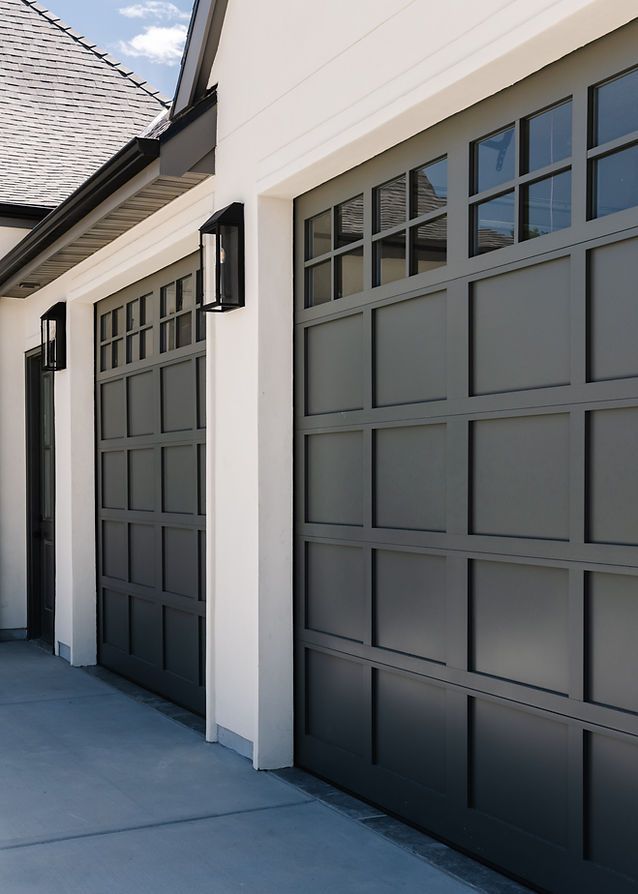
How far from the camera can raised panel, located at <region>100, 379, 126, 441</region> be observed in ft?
26.2

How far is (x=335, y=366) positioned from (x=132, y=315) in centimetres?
311

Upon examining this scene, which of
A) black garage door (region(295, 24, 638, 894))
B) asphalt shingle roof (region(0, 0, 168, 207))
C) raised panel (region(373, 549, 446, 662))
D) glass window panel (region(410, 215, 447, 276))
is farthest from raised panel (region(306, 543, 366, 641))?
asphalt shingle roof (region(0, 0, 168, 207))

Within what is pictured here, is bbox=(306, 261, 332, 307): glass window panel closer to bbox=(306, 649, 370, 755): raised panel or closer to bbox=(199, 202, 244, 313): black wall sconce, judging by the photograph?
bbox=(199, 202, 244, 313): black wall sconce

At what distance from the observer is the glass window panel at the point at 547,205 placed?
3574 millimetres

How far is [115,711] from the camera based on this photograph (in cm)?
673

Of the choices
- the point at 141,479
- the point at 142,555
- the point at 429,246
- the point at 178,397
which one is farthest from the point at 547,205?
the point at 142,555

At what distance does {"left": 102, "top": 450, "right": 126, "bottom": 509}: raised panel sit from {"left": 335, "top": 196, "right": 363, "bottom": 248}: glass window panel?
341 cm

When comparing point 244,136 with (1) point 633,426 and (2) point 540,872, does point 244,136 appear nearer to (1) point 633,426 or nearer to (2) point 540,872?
(1) point 633,426

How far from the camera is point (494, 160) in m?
3.96

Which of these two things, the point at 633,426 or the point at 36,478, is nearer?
the point at 633,426

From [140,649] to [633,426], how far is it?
5.06m

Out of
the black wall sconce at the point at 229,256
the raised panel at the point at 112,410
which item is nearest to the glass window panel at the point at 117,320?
the raised panel at the point at 112,410

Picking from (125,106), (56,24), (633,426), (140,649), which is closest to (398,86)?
(633,426)

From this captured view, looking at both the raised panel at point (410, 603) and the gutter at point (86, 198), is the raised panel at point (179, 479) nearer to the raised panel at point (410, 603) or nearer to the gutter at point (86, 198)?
the gutter at point (86, 198)
